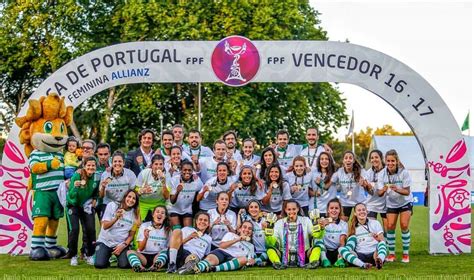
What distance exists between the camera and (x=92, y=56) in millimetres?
11555

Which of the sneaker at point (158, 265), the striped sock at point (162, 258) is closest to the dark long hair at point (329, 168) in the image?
the striped sock at point (162, 258)

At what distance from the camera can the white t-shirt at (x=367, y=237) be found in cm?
960

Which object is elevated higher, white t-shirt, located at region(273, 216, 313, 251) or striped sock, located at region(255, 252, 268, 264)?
white t-shirt, located at region(273, 216, 313, 251)

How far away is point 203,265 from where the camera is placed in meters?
9.02

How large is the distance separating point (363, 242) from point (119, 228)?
297 cm

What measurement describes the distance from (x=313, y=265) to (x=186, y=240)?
1.53 m

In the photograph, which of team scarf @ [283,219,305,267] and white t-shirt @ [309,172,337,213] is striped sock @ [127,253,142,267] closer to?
team scarf @ [283,219,305,267]

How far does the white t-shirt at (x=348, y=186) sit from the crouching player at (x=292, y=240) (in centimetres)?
101

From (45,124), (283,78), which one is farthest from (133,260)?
(283,78)

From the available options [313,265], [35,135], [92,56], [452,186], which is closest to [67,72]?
[92,56]

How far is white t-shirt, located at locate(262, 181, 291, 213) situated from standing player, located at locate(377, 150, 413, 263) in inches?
49.1

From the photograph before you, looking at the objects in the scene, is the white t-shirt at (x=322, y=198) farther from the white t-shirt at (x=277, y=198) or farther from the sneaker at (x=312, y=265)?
the sneaker at (x=312, y=265)

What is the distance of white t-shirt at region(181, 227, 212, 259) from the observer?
9305 millimetres

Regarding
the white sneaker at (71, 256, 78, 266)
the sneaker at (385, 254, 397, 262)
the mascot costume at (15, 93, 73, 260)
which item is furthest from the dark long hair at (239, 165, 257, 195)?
the mascot costume at (15, 93, 73, 260)
